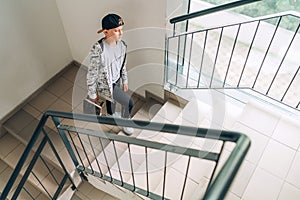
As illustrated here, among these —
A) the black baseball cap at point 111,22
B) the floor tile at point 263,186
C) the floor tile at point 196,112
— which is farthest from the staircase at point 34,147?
the floor tile at point 263,186

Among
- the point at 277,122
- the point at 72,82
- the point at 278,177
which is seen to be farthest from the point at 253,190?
the point at 72,82

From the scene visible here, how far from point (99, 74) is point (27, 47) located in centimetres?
127

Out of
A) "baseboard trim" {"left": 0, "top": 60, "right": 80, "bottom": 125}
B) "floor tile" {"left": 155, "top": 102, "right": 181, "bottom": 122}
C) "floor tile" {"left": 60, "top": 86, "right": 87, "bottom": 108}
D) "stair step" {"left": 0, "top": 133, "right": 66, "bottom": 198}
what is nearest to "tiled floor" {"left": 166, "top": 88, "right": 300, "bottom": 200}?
"floor tile" {"left": 155, "top": 102, "right": 181, "bottom": 122}

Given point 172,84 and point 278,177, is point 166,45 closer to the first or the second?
point 172,84

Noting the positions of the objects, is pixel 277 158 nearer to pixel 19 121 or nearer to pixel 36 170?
pixel 36 170

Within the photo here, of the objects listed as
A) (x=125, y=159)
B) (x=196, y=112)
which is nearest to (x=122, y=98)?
(x=125, y=159)

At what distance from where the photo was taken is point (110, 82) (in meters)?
2.46

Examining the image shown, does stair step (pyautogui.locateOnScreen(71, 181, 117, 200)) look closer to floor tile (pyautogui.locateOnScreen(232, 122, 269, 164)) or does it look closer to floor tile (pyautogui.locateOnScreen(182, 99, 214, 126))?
floor tile (pyautogui.locateOnScreen(182, 99, 214, 126))

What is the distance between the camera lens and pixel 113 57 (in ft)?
7.62

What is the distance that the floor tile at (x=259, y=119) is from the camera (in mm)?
2213

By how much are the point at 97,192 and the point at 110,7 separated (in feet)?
6.45

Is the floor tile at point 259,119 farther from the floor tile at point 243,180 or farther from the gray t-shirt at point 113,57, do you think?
the gray t-shirt at point 113,57

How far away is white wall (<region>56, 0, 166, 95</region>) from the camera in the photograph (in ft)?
8.00

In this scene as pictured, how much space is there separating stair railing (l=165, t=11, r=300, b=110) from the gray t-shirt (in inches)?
19.2
